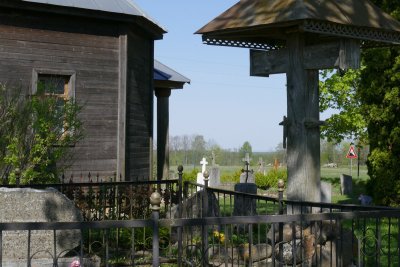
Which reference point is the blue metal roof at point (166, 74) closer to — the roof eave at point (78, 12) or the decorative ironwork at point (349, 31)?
the roof eave at point (78, 12)

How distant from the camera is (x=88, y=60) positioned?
1368 centimetres

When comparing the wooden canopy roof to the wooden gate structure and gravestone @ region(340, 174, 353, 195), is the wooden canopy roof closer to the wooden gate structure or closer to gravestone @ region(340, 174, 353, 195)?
the wooden gate structure

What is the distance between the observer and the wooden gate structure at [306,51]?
7.74 m

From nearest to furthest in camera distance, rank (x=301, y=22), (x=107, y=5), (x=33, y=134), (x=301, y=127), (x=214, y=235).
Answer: (x=301, y=22) → (x=301, y=127) → (x=214, y=235) → (x=33, y=134) → (x=107, y=5)

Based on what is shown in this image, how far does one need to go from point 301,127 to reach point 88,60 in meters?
7.14

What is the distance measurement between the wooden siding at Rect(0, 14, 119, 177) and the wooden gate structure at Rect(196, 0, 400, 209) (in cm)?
587

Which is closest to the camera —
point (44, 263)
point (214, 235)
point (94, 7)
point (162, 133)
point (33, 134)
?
point (44, 263)

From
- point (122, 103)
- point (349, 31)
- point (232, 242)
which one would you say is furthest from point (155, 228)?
point (122, 103)

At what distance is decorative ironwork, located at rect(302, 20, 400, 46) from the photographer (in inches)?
298

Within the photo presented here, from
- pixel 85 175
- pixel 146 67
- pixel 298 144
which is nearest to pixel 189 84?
pixel 146 67

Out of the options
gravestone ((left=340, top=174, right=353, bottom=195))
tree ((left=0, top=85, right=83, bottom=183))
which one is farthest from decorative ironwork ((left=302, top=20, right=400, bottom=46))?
gravestone ((left=340, top=174, right=353, bottom=195))

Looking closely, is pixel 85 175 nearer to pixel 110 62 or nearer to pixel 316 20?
pixel 110 62

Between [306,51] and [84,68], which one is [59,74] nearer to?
[84,68]

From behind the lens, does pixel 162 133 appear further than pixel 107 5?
Yes
